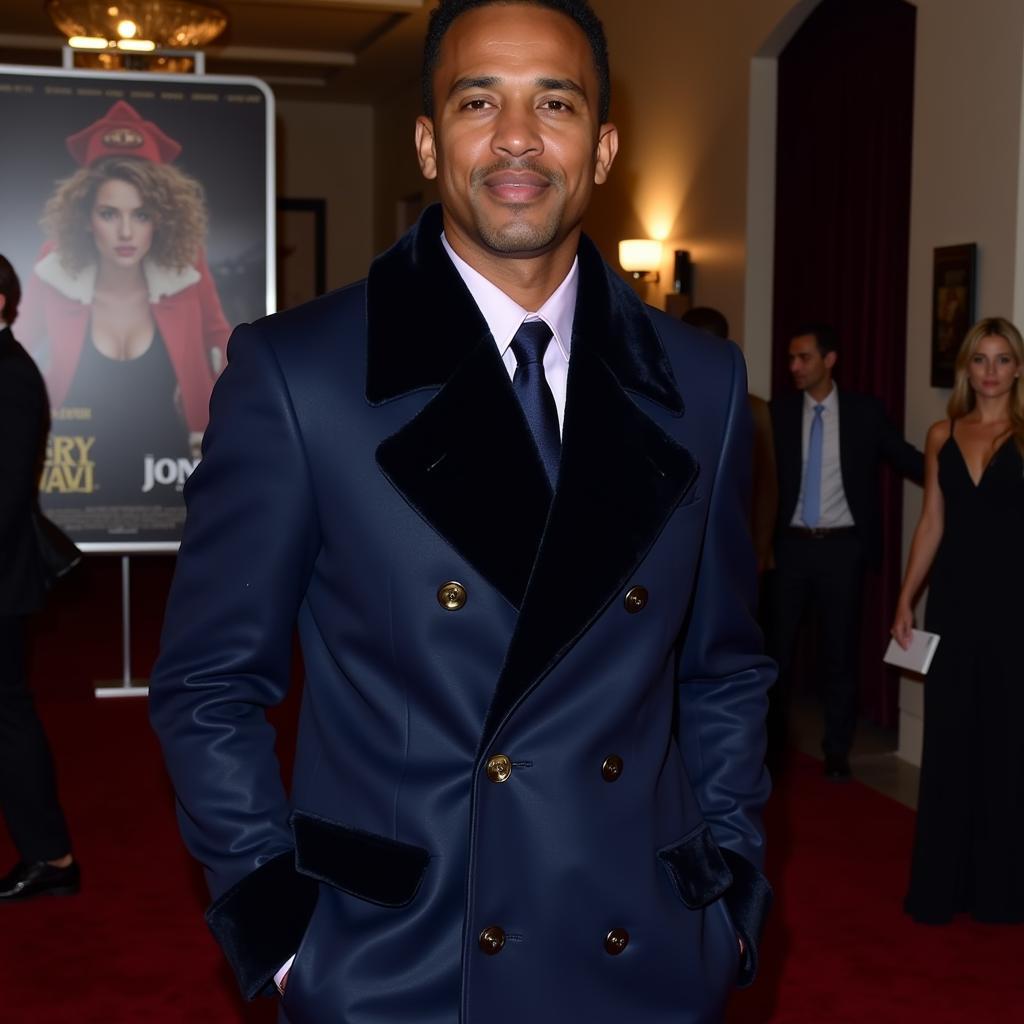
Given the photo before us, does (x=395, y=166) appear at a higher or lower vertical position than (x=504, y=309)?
higher

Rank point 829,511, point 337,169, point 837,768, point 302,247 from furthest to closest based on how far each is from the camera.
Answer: point 337,169 < point 302,247 < point 829,511 < point 837,768

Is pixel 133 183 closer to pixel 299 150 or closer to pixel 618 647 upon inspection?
pixel 618 647

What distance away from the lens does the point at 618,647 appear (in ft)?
5.35

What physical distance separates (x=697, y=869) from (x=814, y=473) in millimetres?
4906

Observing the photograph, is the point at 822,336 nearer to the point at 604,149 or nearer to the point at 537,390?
the point at 604,149

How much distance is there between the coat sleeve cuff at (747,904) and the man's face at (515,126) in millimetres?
725

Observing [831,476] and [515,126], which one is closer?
[515,126]

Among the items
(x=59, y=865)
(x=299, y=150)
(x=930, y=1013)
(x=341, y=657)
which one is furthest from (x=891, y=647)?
(x=299, y=150)

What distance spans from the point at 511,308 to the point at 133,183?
5805 millimetres

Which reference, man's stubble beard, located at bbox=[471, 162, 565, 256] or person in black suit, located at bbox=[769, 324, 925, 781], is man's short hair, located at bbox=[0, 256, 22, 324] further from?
man's stubble beard, located at bbox=[471, 162, 565, 256]

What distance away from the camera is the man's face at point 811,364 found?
650 centimetres

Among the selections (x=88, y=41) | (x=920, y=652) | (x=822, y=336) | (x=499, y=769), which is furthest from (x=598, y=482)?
(x=88, y=41)

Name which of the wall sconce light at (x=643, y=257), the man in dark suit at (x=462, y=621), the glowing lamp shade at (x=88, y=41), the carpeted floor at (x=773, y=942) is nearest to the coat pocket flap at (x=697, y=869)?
the man in dark suit at (x=462, y=621)

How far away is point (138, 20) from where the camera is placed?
980 centimetres
